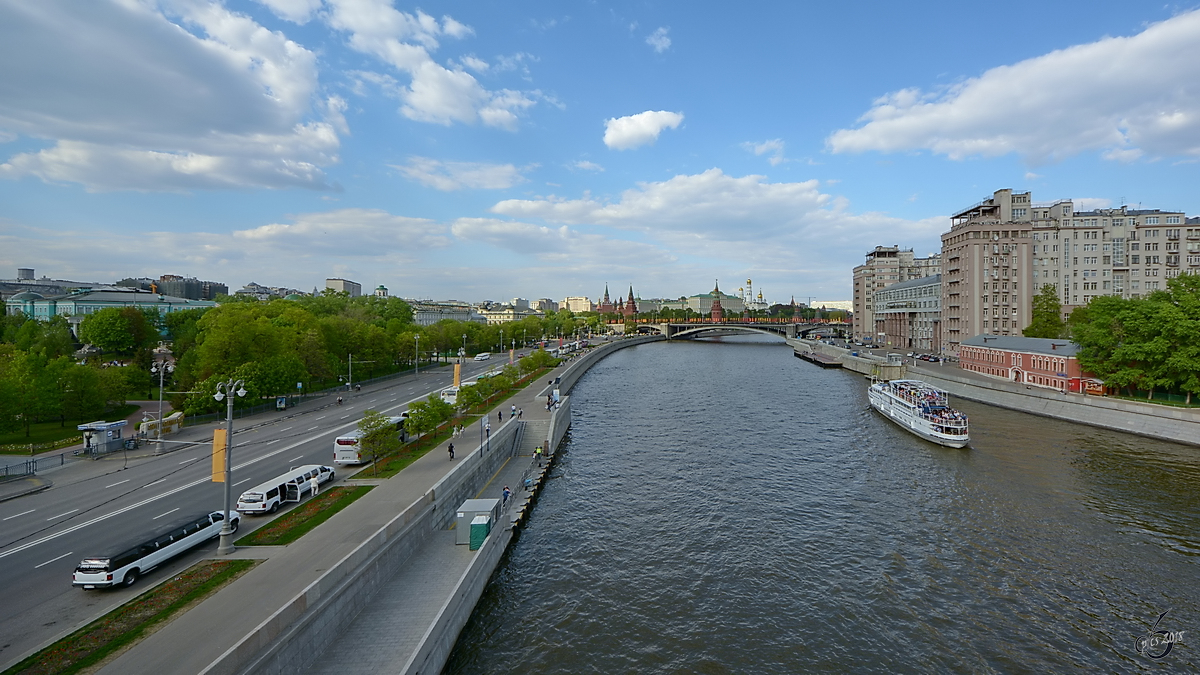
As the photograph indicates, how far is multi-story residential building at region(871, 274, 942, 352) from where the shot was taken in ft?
366

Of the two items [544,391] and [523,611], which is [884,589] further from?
[544,391]

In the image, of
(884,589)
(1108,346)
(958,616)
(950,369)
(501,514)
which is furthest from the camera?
(950,369)

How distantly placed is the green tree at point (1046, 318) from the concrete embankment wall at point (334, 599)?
89894 millimetres

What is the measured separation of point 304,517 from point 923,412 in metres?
49.2

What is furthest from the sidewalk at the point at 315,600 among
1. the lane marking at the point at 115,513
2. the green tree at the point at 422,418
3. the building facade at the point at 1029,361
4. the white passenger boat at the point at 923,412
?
the building facade at the point at 1029,361

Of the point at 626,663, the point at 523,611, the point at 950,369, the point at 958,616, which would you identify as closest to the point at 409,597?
the point at 523,611

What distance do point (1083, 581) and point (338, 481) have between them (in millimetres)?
Result: 34479

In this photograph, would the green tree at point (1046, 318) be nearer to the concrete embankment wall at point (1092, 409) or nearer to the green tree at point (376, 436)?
the concrete embankment wall at point (1092, 409)

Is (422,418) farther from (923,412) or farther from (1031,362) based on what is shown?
(1031,362)

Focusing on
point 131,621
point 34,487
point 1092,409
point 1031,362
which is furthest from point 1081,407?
point 34,487

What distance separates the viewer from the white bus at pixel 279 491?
2427cm

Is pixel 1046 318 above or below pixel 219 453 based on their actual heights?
above

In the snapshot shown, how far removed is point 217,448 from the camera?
72.1 ft

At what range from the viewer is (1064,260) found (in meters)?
93.6
